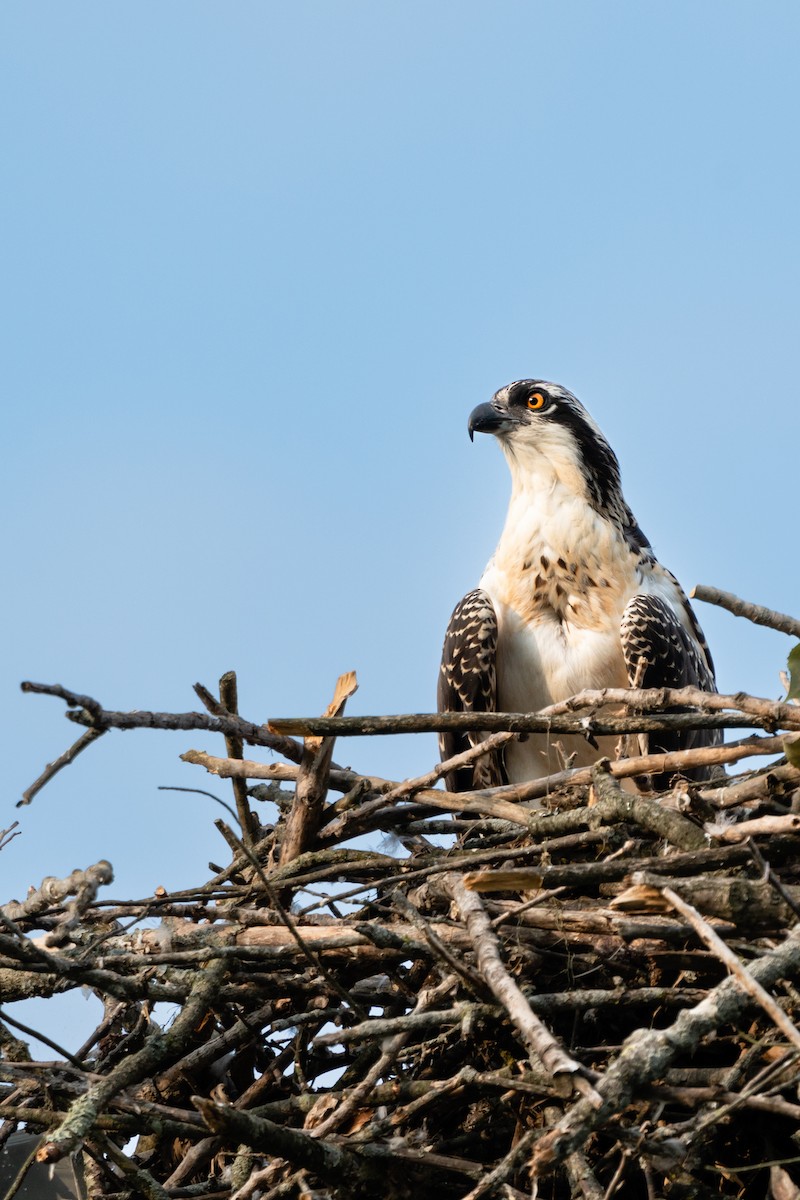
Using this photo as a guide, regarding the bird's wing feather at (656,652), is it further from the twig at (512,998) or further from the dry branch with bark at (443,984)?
the twig at (512,998)

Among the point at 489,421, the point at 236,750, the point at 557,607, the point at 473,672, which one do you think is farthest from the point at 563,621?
the point at 236,750

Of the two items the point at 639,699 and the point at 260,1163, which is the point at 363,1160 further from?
the point at 639,699

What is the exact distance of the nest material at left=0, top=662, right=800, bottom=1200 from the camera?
3498mm

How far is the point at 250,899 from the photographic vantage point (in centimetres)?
479

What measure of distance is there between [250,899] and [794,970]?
2.01 m

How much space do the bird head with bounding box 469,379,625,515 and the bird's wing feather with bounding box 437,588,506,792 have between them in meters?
0.87

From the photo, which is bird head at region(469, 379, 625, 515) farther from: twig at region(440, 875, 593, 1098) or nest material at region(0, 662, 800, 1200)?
twig at region(440, 875, 593, 1098)

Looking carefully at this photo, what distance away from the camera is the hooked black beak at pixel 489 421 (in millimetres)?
7273

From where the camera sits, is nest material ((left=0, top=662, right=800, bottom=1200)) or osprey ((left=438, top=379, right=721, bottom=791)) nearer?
nest material ((left=0, top=662, right=800, bottom=1200))

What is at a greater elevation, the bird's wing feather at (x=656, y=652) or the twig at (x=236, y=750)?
the bird's wing feather at (x=656, y=652)

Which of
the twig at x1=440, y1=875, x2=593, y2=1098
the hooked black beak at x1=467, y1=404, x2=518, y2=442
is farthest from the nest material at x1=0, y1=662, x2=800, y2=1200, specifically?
the hooked black beak at x1=467, y1=404, x2=518, y2=442

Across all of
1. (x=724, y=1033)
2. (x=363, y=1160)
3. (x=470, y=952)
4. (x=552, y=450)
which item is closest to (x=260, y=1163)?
(x=363, y=1160)

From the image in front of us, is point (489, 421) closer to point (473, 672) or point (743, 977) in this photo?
point (473, 672)

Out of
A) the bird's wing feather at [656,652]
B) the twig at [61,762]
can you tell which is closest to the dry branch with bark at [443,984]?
the twig at [61,762]
